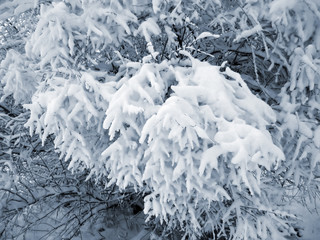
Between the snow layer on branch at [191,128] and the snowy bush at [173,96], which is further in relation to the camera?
the snowy bush at [173,96]

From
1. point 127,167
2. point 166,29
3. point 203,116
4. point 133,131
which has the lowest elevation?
point 127,167

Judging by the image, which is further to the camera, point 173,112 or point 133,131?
point 133,131

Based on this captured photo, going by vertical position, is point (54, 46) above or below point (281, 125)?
above

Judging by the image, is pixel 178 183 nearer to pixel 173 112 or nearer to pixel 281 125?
pixel 173 112

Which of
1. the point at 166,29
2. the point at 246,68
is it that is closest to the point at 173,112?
the point at 166,29

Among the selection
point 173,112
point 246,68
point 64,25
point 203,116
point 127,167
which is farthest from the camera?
point 246,68

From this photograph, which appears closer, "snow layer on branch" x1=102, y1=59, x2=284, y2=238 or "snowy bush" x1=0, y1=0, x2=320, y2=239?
"snow layer on branch" x1=102, y1=59, x2=284, y2=238

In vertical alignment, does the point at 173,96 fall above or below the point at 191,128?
above

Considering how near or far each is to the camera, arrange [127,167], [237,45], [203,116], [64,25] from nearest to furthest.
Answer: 1. [203,116]
2. [64,25]
3. [127,167]
4. [237,45]

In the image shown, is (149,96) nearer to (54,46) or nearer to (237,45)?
(54,46)

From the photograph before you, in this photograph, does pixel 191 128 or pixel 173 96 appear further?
pixel 173 96
